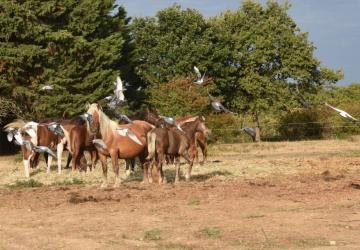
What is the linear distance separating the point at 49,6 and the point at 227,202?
24.5 m

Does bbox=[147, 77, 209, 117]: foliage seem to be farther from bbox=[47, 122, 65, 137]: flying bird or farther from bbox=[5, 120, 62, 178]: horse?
bbox=[47, 122, 65, 137]: flying bird

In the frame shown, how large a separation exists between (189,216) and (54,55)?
2527 centimetres

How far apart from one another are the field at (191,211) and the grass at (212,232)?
16 millimetres

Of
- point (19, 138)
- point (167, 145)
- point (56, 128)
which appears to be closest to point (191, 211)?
point (167, 145)

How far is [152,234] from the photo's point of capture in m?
10.2

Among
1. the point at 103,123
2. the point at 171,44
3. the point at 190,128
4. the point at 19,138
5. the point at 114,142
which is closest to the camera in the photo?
the point at 103,123

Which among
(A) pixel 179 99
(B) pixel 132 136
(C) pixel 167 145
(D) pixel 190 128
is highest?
(A) pixel 179 99

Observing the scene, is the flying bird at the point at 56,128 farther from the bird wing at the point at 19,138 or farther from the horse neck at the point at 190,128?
the horse neck at the point at 190,128

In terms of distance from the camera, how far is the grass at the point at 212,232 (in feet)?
33.0

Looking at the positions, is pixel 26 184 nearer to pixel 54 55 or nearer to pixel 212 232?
pixel 212 232

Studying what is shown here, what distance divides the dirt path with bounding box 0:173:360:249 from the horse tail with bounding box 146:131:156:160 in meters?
0.98

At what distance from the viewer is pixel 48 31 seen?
3475 cm

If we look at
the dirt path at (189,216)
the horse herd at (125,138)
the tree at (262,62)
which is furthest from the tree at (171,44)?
the dirt path at (189,216)

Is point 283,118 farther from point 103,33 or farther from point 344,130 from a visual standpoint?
point 103,33
